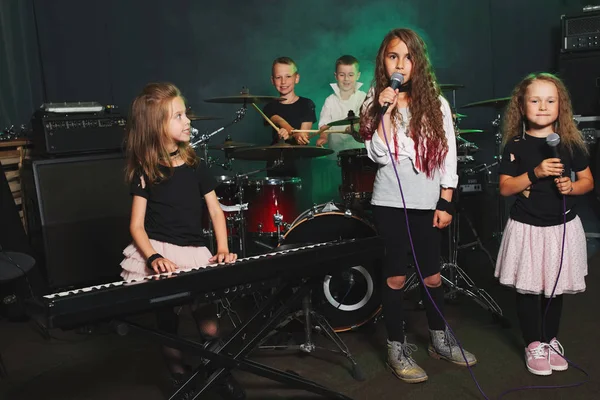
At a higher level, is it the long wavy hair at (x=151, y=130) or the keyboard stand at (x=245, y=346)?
the long wavy hair at (x=151, y=130)

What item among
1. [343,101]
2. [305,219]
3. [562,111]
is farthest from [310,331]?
[343,101]

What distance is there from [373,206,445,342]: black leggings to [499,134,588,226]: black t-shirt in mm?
382

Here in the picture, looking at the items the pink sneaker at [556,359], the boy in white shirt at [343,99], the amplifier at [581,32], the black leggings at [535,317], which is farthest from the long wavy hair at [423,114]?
the amplifier at [581,32]

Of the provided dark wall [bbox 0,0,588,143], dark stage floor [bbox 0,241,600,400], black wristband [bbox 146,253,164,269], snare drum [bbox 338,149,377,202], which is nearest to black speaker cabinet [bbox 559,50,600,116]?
dark wall [bbox 0,0,588,143]

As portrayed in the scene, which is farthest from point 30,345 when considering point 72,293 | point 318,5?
point 318,5

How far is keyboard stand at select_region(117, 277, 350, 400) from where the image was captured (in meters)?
1.78

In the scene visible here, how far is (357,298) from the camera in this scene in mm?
3172

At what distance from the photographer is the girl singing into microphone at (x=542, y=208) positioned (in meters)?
2.42

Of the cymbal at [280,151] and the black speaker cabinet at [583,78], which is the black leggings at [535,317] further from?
the black speaker cabinet at [583,78]

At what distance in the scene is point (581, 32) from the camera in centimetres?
447

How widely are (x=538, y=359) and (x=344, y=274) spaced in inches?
41.2

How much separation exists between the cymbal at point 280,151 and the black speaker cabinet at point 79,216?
960 millimetres

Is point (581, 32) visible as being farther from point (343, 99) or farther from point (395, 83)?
point (395, 83)

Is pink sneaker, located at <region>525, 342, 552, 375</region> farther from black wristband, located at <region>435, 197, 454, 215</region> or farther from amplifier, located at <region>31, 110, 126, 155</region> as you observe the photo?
amplifier, located at <region>31, 110, 126, 155</region>
